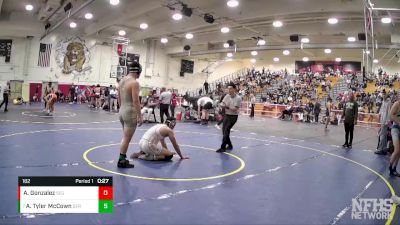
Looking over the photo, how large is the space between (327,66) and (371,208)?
33729 mm

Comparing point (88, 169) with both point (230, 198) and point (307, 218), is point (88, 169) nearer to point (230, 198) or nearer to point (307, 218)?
point (230, 198)

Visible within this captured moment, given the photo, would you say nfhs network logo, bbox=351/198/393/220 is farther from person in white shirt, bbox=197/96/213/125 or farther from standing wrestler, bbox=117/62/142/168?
person in white shirt, bbox=197/96/213/125

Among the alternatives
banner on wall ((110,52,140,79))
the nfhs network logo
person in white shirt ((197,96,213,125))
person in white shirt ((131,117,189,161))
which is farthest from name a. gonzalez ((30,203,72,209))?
banner on wall ((110,52,140,79))

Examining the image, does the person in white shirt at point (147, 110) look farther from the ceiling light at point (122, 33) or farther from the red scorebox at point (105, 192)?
the ceiling light at point (122, 33)

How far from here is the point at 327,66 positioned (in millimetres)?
35188

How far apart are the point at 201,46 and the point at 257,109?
30.4 feet

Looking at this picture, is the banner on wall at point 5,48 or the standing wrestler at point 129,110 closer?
the standing wrestler at point 129,110

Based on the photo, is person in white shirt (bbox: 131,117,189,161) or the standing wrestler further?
person in white shirt (bbox: 131,117,189,161)
